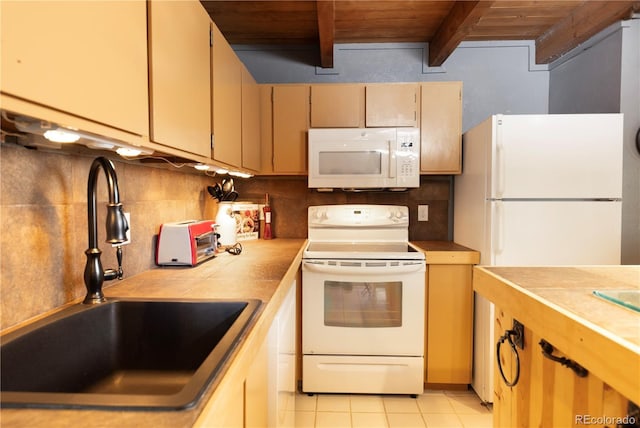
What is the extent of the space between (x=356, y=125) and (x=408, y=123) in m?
0.37

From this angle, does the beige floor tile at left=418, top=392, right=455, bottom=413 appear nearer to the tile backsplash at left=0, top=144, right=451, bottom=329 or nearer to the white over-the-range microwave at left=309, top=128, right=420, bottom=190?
the white over-the-range microwave at left=309, top=128, right=420, bottom=190

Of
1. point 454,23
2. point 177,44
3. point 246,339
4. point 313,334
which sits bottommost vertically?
point 313,334

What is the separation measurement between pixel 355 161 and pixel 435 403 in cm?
164

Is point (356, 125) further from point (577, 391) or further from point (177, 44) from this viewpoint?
point (577, 391)

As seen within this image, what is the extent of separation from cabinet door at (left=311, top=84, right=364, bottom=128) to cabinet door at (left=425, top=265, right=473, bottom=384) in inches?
46.7

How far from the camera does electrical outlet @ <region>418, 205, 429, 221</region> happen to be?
2.69 metres

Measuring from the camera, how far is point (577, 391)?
0.84 m

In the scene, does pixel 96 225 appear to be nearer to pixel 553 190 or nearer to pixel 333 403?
pixel 333 403

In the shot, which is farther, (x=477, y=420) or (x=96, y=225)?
(x=477, y=420)

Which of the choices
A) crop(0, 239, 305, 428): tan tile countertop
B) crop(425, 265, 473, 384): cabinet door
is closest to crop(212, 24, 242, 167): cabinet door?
crop(0, 239, 305, 428): tan tile countertop

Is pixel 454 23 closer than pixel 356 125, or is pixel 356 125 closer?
pixel 454 23

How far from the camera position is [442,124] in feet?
7.84

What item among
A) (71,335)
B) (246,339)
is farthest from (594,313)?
(71,335)

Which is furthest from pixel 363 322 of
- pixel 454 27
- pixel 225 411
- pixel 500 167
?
pixel 454 27
